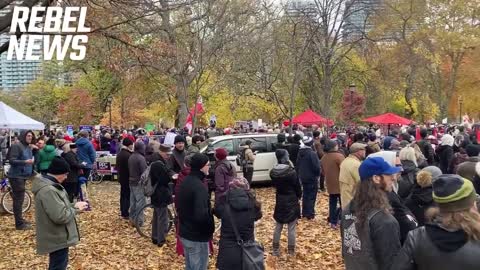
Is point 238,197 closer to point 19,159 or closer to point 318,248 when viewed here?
point 318,248

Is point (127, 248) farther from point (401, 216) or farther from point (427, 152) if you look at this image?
point (427, 152)

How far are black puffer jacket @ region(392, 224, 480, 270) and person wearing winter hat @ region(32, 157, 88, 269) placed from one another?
12.7 ft

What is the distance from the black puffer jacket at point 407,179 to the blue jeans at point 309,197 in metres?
3.38

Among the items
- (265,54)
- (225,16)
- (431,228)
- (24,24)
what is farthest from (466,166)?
(265,54)

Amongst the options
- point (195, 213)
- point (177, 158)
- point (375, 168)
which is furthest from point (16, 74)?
point (375, 168)

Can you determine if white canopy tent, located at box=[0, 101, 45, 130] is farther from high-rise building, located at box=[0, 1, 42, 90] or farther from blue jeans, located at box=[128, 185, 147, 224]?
high-rise building, located at box=[0, 1, 42, 90]

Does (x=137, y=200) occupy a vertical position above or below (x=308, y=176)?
below

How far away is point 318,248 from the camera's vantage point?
29.4 feet

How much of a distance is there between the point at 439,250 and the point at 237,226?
278 cm

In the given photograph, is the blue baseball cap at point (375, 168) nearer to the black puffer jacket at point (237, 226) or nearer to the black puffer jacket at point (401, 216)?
the black puffer jacket at point (401, 216)

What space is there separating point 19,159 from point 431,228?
944 cm

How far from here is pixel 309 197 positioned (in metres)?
11.2

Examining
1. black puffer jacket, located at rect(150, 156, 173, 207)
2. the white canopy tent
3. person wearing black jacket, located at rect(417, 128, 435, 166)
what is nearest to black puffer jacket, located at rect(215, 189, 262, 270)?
black puffer jacket, located at rect(150, 156, 173, 207)

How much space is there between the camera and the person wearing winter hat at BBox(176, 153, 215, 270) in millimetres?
5832
